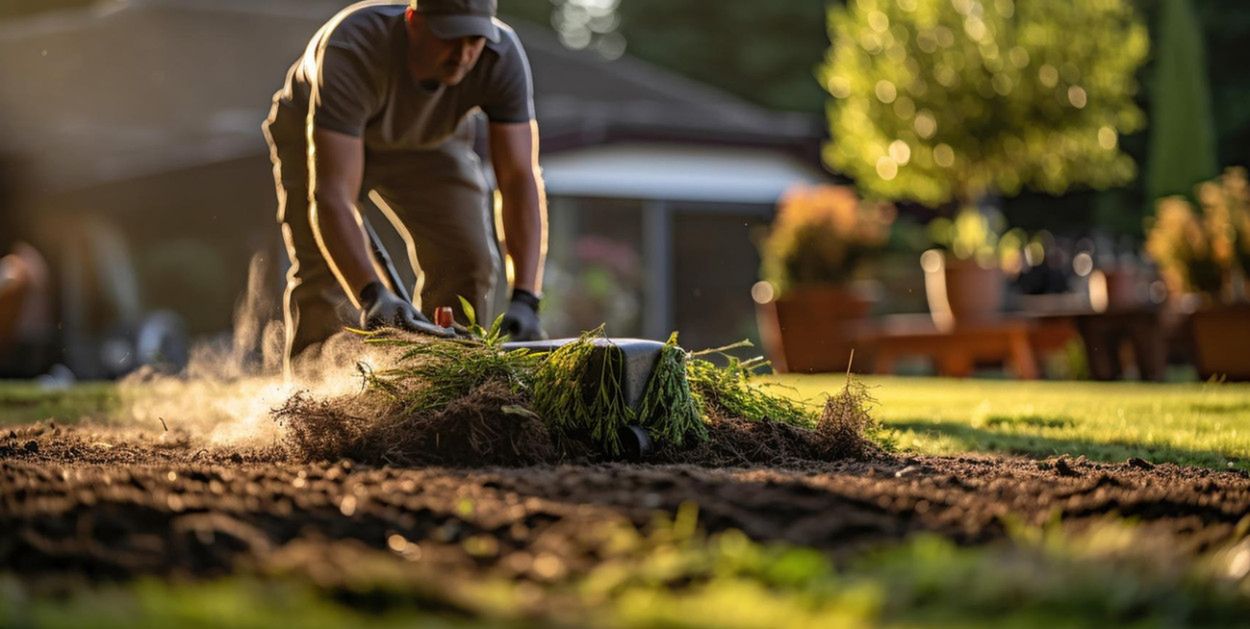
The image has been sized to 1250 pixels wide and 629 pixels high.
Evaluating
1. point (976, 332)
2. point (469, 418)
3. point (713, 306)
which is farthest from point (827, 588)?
point (713, 306)

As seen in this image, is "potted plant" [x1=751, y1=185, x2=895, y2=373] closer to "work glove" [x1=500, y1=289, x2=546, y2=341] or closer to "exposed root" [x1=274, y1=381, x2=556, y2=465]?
"work glove" [x1=500, y1=289, x2=546, y2=341]

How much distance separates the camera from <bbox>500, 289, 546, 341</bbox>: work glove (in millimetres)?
5176

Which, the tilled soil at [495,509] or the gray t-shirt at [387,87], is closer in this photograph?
the tilled soil at [495,509]

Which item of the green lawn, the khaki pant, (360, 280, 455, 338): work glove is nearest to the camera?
the green lawn

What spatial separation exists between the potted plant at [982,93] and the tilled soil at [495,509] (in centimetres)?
1043

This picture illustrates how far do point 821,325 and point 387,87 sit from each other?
8594mm

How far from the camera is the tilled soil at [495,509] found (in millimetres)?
2549

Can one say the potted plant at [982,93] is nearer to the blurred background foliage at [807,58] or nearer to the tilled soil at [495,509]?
the blurred background foliage at [807,58]

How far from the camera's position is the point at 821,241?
44.4 ft

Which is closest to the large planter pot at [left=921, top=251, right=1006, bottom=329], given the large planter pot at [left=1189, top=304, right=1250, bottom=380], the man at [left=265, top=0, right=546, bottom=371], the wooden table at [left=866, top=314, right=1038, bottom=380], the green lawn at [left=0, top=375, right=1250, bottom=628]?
the wooden table at [left=866, top=314, right=1038, bottom=380]

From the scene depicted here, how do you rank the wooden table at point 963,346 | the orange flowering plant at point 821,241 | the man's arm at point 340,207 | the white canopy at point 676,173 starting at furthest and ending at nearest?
the white canopy at point 676,173 → the orange flowering plant at point 821,241 → the wooden table at point 963,346 → the man's arm at point 340,207

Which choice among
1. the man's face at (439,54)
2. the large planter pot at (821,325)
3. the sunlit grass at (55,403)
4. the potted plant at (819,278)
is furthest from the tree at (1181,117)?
the man's face at (439,54)

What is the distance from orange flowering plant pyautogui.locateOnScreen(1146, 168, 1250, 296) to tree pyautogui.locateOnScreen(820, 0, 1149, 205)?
331 cm

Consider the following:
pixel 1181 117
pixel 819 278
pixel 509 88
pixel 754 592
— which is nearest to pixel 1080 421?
pixel 509 88
